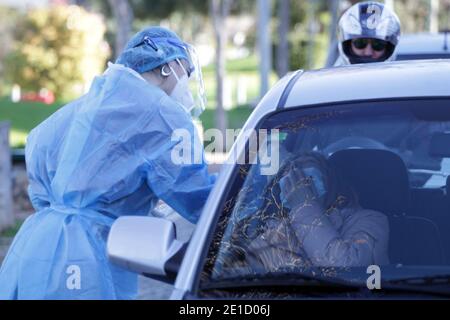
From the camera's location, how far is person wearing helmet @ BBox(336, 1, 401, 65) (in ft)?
22.7

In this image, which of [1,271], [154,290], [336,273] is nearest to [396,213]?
[336,273]

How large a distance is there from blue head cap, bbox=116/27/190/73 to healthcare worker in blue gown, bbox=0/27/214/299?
0.37ft

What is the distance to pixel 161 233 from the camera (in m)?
3.35

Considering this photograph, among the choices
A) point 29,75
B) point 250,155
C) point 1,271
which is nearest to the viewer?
point 250,155

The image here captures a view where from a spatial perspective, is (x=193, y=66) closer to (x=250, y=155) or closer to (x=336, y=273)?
(x=250, y=155)

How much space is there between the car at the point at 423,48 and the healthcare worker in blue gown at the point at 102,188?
3586mm

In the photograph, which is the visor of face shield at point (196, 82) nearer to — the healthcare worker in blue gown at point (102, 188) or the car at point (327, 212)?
the healthcare worker in blue gown at point (102, 188)

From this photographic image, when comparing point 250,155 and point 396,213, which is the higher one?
point 250,155

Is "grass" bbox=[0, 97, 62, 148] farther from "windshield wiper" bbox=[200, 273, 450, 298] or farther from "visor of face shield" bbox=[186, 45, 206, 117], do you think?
"windshield wiper" bbox=[200, 273, 450, 298]

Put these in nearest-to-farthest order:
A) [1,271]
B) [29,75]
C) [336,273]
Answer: [336,273], [1,271], [29,75]

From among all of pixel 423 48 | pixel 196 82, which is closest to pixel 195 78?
pixel 196 82

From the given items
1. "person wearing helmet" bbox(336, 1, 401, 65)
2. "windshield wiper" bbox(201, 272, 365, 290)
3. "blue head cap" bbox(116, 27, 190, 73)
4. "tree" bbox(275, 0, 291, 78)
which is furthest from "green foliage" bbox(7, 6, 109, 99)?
"windshield wiper" bbox(201, 272, 365, 290)
